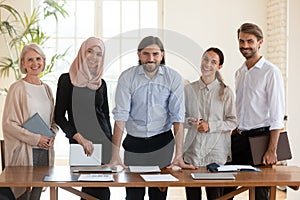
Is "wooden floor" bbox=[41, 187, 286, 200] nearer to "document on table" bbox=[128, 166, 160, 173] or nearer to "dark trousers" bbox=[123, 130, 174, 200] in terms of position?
"dark trousers" bbox=[123, 130, 174, 200]

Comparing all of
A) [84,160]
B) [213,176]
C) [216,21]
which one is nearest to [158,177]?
[213,176]

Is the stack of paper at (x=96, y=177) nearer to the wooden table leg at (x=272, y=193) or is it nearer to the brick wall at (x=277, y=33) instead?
the wooden table leg at (x=272, y=193)

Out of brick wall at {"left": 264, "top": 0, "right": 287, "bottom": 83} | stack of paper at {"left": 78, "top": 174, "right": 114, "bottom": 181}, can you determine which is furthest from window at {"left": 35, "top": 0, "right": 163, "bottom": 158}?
stack of paper at {"left": 78, "top": 174, "right": 114, "bottom": 181}

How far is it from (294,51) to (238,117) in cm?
154

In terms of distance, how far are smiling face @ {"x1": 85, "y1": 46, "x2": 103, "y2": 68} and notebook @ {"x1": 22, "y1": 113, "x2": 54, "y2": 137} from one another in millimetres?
504

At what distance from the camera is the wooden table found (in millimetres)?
3109

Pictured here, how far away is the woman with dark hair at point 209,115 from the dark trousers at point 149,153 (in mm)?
172

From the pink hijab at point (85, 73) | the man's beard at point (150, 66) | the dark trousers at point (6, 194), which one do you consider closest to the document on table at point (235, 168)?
the man's beard at point (150, 66)

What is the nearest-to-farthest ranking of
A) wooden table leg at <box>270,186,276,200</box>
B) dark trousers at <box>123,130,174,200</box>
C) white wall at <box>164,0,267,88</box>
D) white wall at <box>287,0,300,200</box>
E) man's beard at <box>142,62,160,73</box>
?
wooden table leg at <box>270,186,276,200</box>, man's beard at <box>142,62,160,73</box>, dark trousers at <box>123,130,174,200</box>, white wall at <box>287,0,300,200</box>, white wall at <box>164,0,267,88</box>

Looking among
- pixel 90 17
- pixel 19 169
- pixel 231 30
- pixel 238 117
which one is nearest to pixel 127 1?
pixel 90 17

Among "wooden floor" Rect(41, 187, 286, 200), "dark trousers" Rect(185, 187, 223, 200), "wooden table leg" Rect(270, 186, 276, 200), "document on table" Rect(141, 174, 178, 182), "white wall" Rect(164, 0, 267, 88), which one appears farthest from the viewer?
"white wall" Rect(164, 0, 267, 88)

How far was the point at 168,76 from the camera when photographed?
3582 mm

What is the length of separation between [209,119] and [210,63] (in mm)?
399

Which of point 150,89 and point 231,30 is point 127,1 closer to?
point 231,30
